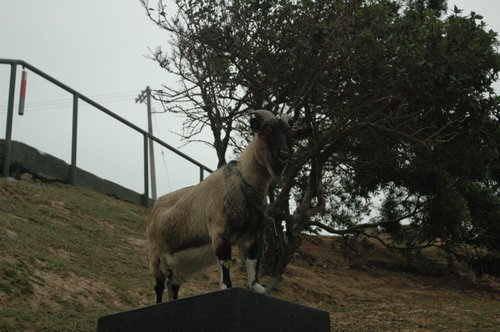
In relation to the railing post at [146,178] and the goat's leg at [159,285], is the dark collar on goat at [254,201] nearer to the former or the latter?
the goat's leg at [159,285]

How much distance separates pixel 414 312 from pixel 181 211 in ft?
25.1

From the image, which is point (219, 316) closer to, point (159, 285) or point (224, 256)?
point (224, 256)

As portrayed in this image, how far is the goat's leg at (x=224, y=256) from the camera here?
591 centimetres

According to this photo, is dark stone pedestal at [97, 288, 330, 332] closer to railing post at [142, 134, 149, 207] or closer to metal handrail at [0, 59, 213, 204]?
metal handrail at [0, 59, 213, 204]

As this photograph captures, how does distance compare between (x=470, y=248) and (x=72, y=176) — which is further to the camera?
(x=470, y=248)

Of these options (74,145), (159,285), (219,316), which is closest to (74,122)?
(74,145)

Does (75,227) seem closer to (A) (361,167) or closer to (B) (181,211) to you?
(A) (361,167)

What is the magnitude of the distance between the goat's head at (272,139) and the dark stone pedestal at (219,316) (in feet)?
3.63

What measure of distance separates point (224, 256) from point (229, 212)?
37cm

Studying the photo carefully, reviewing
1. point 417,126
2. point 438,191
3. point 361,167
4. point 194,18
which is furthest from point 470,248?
point 194,18

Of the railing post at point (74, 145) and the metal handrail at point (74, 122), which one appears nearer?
the metal handrail at point (74, 122)

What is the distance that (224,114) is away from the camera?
44.3 feet

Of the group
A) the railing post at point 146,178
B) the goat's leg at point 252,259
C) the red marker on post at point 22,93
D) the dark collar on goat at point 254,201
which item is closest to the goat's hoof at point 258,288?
the goat's leg at point 252,259

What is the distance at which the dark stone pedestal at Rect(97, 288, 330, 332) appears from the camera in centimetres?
520
